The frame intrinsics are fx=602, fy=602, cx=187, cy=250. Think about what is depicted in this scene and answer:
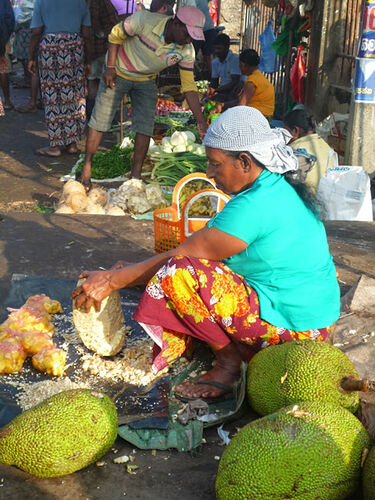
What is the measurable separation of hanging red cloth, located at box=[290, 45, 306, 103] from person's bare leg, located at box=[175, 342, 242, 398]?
21.7 ft

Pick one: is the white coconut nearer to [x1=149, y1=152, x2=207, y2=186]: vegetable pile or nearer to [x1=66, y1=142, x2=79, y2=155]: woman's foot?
[x1=149, y1=152, x2=207, y2=186]: vegetable pile

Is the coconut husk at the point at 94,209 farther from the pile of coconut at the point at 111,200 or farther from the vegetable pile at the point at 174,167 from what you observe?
the vegetable pile at the point at 174,167

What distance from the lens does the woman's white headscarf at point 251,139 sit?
2402 millimetres

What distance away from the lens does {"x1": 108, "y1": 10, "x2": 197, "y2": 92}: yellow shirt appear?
543 cm

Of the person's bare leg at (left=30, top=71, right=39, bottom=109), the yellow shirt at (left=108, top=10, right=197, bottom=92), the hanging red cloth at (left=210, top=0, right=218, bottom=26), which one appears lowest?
the person's bare leg at (left=30, top=71, right=39, bottom=109)

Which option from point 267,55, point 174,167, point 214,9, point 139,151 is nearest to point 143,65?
point 139,151

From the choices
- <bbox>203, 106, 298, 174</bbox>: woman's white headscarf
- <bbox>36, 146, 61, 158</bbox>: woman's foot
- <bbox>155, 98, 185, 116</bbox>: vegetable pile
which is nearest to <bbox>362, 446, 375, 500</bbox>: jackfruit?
<bbox>203, 106, 298, 174</bbox>: woman's white headscarf

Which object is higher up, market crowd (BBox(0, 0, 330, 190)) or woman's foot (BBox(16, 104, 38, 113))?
market crowd (BBox(0, 0, 330, 190))

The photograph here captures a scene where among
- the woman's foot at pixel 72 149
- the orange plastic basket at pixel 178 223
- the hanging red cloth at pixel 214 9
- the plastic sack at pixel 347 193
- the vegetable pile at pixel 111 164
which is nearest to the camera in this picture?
the orange plastic basket at pixel 178 223

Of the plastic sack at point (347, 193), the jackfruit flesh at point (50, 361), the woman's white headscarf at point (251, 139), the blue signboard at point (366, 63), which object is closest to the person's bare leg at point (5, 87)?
the blue signboard at point (366, 63)

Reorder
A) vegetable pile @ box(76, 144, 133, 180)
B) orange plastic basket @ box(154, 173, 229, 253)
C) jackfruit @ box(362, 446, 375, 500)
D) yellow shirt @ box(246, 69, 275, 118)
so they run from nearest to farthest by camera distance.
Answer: jackfruit @ box(362, 446, 375, 500) < orange plastic basket @ box(154, 173, 229, 253) < vegetable pile @ box(76, 144, 133, 180) < yellow shirt @ box(246, 69, 275, 118)

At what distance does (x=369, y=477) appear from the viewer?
1728 mm

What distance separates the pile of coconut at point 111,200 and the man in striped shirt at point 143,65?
727 mm

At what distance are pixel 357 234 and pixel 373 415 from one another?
255cm
